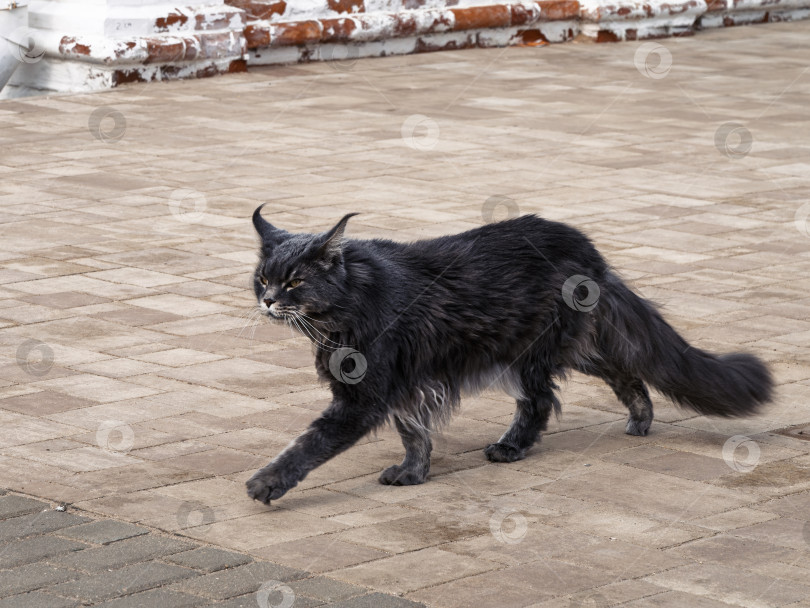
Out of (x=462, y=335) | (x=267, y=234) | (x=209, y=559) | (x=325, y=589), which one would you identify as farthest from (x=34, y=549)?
(x=462, y=335)

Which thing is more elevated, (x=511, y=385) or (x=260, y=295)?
(x=260, y=295)

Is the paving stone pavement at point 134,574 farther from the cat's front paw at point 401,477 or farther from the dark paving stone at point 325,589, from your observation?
the cat's front paw at point 401,477

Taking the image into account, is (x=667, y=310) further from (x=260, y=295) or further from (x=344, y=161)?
(x=344, y=161)

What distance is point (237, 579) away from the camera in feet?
14.2

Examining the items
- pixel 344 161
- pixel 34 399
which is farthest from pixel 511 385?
pixel 344 161

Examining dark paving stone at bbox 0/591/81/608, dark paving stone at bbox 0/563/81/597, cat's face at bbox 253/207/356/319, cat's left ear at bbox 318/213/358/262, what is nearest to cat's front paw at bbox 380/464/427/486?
cat's face at bbox 253/207/356/319

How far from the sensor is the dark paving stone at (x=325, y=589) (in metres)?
4.23

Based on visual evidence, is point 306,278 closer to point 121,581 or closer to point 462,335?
point 462,335

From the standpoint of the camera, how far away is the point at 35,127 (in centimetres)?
1195

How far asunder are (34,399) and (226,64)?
8.76 meters

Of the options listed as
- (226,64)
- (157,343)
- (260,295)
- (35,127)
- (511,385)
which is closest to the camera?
(260,295)

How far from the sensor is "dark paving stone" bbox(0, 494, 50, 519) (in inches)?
190

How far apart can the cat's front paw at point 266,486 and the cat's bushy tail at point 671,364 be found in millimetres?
1430

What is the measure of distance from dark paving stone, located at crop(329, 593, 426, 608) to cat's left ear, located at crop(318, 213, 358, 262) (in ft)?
4.30
